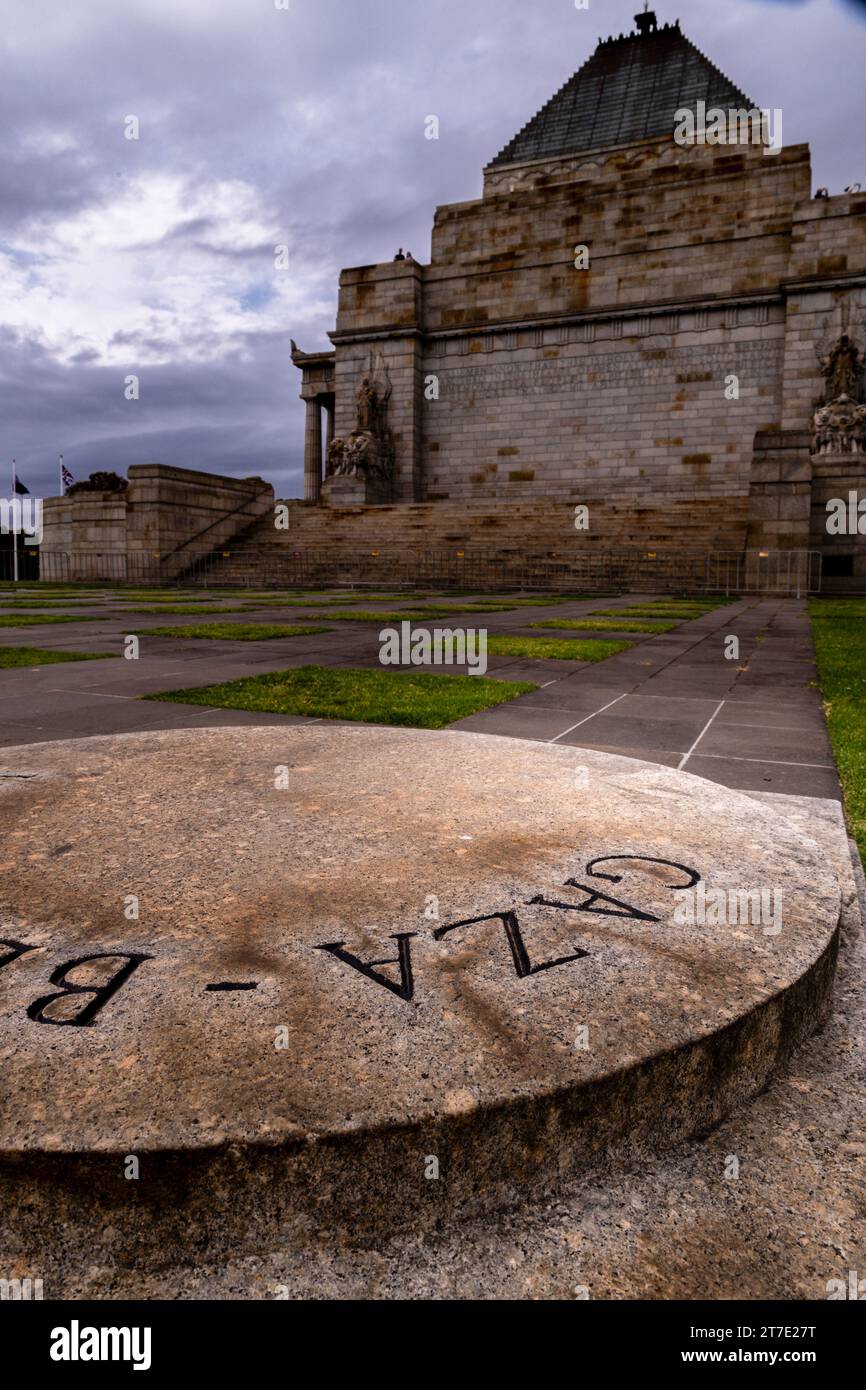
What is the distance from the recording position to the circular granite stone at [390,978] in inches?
53.1

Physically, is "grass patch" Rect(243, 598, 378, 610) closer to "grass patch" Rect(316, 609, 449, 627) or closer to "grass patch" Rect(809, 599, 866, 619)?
"grass patch" Rect(316, 609, 449, 627)

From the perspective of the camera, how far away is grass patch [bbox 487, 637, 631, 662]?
27.7ft

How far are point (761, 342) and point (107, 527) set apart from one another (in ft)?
76.1

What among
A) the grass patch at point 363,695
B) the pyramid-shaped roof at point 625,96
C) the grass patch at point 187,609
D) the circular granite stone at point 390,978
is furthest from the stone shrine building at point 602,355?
the circular granite stone at point 390,978

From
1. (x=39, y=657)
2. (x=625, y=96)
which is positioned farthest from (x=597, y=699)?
(x=625, y=96)

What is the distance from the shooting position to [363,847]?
249 cm

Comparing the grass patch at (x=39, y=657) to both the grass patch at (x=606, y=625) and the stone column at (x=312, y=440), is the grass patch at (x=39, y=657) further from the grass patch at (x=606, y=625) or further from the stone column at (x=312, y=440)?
the stone column at (x=312, y=440)

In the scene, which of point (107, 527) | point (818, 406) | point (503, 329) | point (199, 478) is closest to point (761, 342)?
point (818, 406)

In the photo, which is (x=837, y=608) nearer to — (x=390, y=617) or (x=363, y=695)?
(x=390, y=617)

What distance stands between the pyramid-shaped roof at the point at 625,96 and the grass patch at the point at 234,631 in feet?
140

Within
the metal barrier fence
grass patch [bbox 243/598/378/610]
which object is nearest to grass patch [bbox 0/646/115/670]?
grass patch [bbox 243/598/378/610]

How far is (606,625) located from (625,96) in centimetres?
4606
